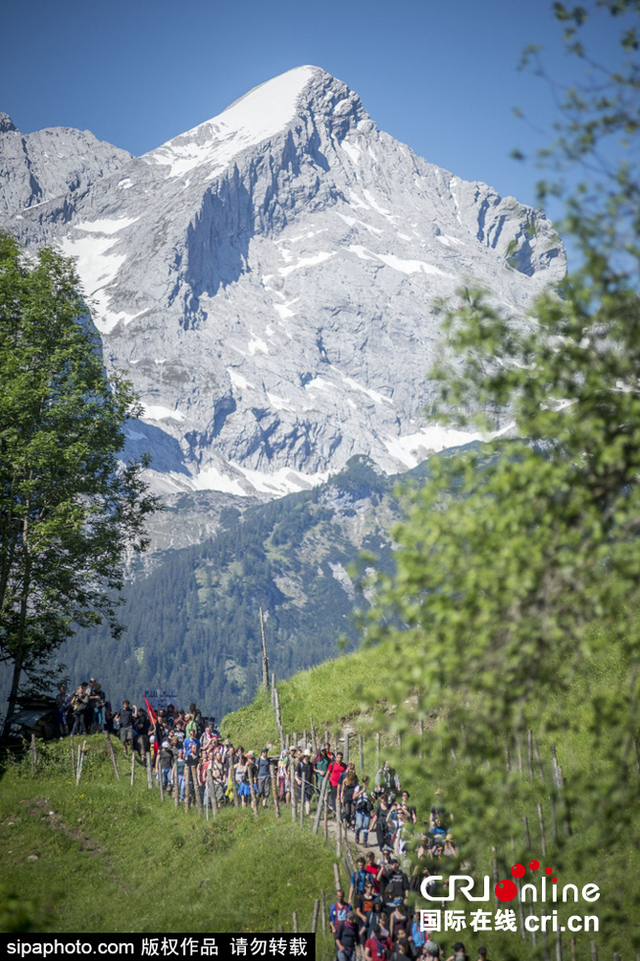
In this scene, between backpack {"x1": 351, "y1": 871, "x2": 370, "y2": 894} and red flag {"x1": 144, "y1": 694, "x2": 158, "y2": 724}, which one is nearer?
backpack {"x1": 351, "y1": 871, "x2": 370, "y2": 894}

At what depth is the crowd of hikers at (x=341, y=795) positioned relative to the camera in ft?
51.4

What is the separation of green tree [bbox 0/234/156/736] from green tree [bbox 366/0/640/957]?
2576 cm

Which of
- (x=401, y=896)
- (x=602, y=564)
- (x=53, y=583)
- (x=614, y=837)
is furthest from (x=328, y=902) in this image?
(x=53, y=583)

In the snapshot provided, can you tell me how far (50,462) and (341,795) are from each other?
750 inches

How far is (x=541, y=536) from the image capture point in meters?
7.54

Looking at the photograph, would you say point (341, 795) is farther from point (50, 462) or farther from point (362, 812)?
point (50, 462)

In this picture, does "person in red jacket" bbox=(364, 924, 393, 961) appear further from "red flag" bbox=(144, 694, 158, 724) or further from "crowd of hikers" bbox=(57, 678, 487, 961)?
"red flag" bbox=(144, 694, 158, 724)

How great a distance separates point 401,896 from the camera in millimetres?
16578

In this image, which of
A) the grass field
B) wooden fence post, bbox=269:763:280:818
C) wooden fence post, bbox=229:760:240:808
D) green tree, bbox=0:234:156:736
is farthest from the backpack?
green tree, bbox=0:234:156:736

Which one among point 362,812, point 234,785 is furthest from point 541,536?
point 234,785

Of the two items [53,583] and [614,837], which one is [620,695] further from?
[53,583]

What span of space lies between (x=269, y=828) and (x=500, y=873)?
8954mm

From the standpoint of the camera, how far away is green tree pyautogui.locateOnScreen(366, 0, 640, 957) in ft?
24.3

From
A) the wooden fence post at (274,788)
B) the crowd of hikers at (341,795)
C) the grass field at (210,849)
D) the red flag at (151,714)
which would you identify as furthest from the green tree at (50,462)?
the wooden fence post at (274,788)
